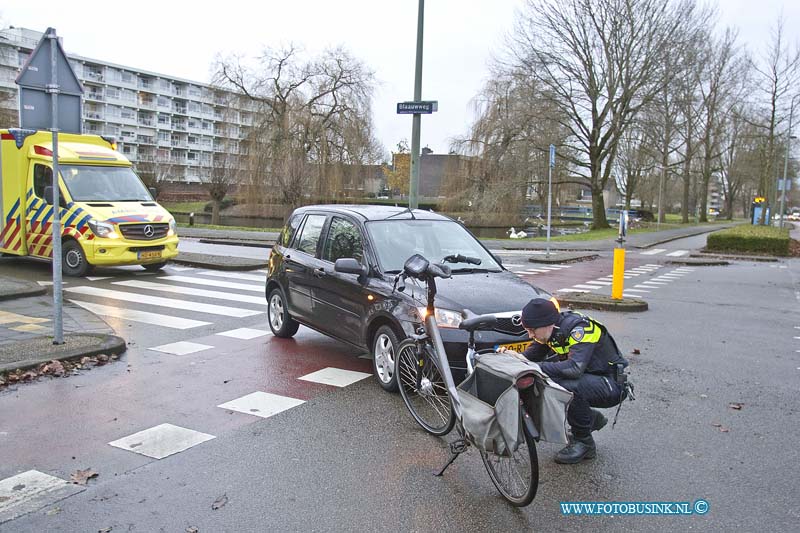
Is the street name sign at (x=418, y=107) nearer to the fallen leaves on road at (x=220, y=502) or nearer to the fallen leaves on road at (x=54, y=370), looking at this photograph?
the fallen leaves on road at (x=54, y=370)

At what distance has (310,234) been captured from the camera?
313 inches

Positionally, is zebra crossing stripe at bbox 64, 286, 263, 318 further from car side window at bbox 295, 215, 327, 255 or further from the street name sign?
the street name sign

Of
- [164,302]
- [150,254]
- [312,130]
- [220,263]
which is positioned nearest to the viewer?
[164,302]

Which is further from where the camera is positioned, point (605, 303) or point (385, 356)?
point (605, 303)

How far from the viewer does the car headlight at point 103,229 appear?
1323 centimetres

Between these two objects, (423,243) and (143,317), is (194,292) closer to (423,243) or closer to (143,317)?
(143,317)

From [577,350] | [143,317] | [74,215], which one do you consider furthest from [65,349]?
[74,215]

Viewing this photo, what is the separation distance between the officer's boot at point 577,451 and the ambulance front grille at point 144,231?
11369mm

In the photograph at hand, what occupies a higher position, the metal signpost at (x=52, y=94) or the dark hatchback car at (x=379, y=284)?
the metal signpost at (x=52, y=94)

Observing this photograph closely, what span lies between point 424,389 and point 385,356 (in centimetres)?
127

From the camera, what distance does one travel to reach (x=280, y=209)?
1672 inches

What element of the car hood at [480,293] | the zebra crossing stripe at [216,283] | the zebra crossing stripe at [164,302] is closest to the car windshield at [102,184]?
the zebra crossing stripe at [216,283]

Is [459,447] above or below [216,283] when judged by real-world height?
above

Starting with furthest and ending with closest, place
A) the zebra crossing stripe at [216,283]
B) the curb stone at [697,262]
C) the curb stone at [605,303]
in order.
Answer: the curb stone at [697,262], the zebra crossing stripe at [216,283], the curb stone at [605,303]
